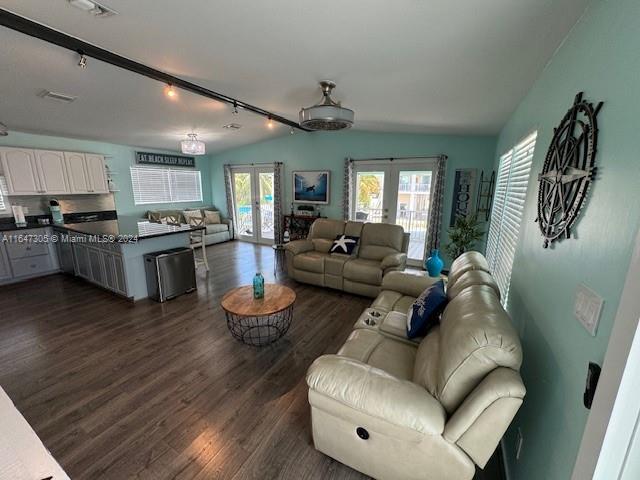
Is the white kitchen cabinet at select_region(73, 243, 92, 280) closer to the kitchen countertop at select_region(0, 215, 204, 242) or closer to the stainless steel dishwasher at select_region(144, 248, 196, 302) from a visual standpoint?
the kitchen countertop at select_region(0, 215, 204, 242)

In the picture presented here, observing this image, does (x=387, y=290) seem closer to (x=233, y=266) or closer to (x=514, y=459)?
(x=514, y=459)

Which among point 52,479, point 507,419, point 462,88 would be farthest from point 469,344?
point 462,88

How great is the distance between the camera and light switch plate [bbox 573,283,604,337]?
83 cm

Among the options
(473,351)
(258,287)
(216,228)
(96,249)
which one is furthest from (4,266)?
(473,351)

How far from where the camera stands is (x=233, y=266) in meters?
5.12

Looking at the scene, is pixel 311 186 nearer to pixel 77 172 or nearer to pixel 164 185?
pixel 164 185

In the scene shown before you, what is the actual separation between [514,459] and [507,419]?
66 centimetres

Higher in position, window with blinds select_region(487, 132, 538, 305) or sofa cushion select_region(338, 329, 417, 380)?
window with blinds select_region(487, 132, 538, 305)

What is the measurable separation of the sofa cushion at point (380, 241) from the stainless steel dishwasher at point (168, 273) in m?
2.54

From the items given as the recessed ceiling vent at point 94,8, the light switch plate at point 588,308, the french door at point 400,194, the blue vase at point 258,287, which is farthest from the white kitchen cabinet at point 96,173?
the light switch plate at point 588,308

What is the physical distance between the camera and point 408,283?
2.70 metres

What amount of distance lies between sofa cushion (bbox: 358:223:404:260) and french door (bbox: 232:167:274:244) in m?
3.42

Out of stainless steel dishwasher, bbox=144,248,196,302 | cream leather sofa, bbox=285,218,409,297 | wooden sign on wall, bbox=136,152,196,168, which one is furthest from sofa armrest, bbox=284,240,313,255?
wooden sign on wall, bbox=136,152,196,168

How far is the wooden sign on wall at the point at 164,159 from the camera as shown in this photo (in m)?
5.98
